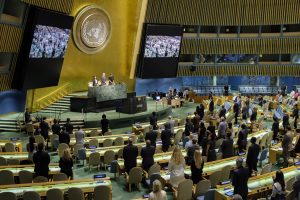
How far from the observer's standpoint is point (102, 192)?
8203 mm

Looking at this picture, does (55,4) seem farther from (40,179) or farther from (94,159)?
(40,179)

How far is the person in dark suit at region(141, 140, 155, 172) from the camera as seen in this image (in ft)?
33.2

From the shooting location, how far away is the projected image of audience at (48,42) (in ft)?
63.4

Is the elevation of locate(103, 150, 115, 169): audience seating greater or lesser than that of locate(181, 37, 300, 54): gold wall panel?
lesser

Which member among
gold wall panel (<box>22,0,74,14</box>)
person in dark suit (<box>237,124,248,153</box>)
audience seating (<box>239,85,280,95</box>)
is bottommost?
person in dark suit (<box>237,124,248,153</box>)

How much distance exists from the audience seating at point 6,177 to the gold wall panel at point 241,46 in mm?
23111

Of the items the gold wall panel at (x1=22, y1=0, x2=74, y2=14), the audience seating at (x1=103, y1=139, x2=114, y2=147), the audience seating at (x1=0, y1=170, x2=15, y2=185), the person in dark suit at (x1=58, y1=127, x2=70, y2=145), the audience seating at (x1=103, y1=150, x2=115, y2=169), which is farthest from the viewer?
the gold wall panel at (x1=22, y1=0, x2=74, y2=14)

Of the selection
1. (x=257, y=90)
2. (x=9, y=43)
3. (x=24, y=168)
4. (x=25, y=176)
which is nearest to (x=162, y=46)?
(x=257, y=90)

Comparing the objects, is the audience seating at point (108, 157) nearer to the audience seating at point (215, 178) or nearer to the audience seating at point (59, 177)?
the audience seating at point (59, 177)

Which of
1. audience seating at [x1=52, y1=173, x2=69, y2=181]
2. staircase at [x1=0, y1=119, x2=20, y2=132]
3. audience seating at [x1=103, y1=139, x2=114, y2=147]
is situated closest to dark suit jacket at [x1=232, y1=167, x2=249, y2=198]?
audience seating at [x1=52, y1=173, x2=69, y2=181]

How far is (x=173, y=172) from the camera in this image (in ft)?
29.0

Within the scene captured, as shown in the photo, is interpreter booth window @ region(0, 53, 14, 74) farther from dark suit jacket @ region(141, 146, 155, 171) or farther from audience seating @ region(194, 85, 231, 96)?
audience seating @ region(194, 85, 231, 96)

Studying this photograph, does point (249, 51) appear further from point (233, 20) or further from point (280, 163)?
point (280, 163)

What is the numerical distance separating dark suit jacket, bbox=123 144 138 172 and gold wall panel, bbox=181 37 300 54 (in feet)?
70.0
